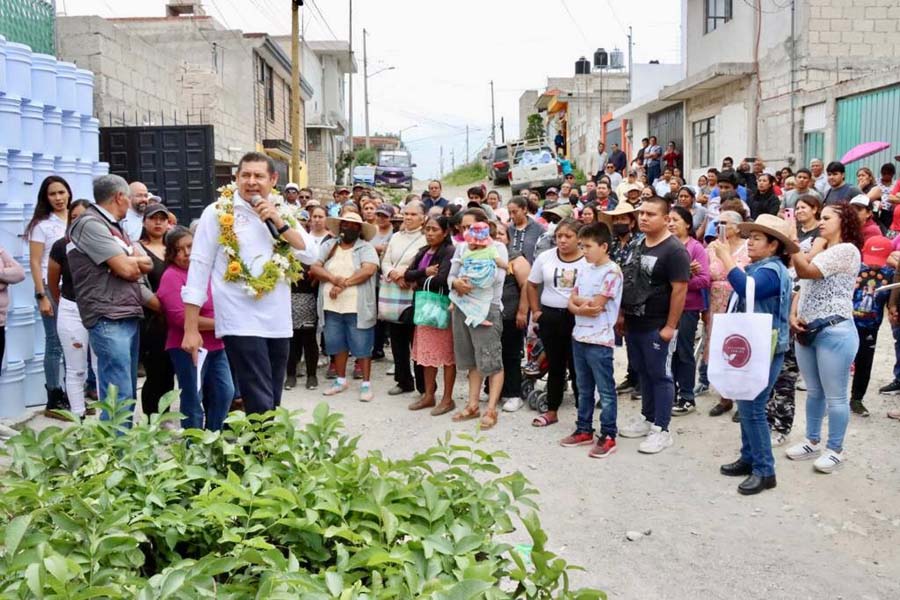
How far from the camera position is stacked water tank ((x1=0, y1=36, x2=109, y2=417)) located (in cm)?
673

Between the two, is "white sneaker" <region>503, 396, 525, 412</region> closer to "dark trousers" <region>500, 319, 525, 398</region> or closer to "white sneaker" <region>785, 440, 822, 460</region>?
"dark trousers" <region>500, 319, 525, 398</region>

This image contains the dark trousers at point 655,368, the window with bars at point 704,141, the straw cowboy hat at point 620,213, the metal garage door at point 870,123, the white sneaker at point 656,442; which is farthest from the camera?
the window with bars at point 704,141

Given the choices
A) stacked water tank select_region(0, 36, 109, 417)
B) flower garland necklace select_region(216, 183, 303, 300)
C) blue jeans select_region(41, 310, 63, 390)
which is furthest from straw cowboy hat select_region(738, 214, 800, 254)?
stacked water tank select_region(0, 36, 109, 417)

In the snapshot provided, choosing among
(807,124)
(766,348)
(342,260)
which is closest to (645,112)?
(807,124)

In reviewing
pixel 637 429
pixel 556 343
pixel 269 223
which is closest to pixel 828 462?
pixel 637 429

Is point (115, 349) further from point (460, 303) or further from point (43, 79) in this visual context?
point (43, 79)

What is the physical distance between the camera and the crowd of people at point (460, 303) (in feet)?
15.6

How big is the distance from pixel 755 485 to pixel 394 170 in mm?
33110

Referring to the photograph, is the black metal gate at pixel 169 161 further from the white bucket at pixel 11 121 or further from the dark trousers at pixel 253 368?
the dark trousers at pixel 253 368

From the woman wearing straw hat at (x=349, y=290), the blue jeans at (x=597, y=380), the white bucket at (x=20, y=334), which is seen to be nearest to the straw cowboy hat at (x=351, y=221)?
the woman wearing straw hat at (x=349, y=290)

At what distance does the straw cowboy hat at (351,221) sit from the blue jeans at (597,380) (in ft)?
8.66

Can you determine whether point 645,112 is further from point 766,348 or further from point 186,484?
point 186,484

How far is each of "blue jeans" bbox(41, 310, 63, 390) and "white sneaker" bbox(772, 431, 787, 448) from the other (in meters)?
5.74

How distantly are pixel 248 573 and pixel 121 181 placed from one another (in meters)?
4.18
